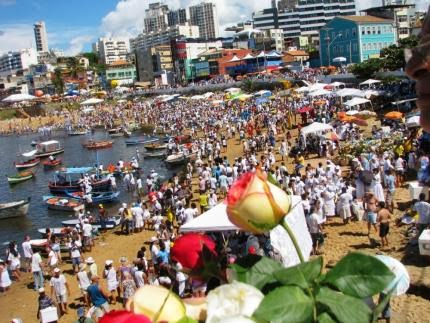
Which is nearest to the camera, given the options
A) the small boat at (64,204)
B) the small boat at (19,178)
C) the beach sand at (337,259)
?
the beach sand at (337,259)

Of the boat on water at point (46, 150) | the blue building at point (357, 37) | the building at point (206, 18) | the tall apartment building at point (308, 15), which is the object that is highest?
the building at point (206, 18)

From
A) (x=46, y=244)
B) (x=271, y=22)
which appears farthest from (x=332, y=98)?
(x=271, y=22)

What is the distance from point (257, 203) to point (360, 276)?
247 mm

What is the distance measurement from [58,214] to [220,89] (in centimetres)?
4365

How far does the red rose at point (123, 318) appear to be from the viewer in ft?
2.92

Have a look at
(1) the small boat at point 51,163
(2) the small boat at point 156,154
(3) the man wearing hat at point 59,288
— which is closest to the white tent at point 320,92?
(2) the small boat at point 156,154

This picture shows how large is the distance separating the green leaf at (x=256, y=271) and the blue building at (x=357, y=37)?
6754cm

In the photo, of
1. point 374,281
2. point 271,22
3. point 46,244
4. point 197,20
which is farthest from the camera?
point 197,20

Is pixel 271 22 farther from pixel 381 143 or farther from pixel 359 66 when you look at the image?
pixel 381 143

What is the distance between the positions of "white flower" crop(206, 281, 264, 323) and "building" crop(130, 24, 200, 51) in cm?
15499

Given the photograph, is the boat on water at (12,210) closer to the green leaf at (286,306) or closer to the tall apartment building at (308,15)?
the green leaf at (286,306)

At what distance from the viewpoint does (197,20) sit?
193m

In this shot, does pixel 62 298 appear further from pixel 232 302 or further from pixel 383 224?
pixel 232 302

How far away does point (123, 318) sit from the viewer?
2.95 ft
